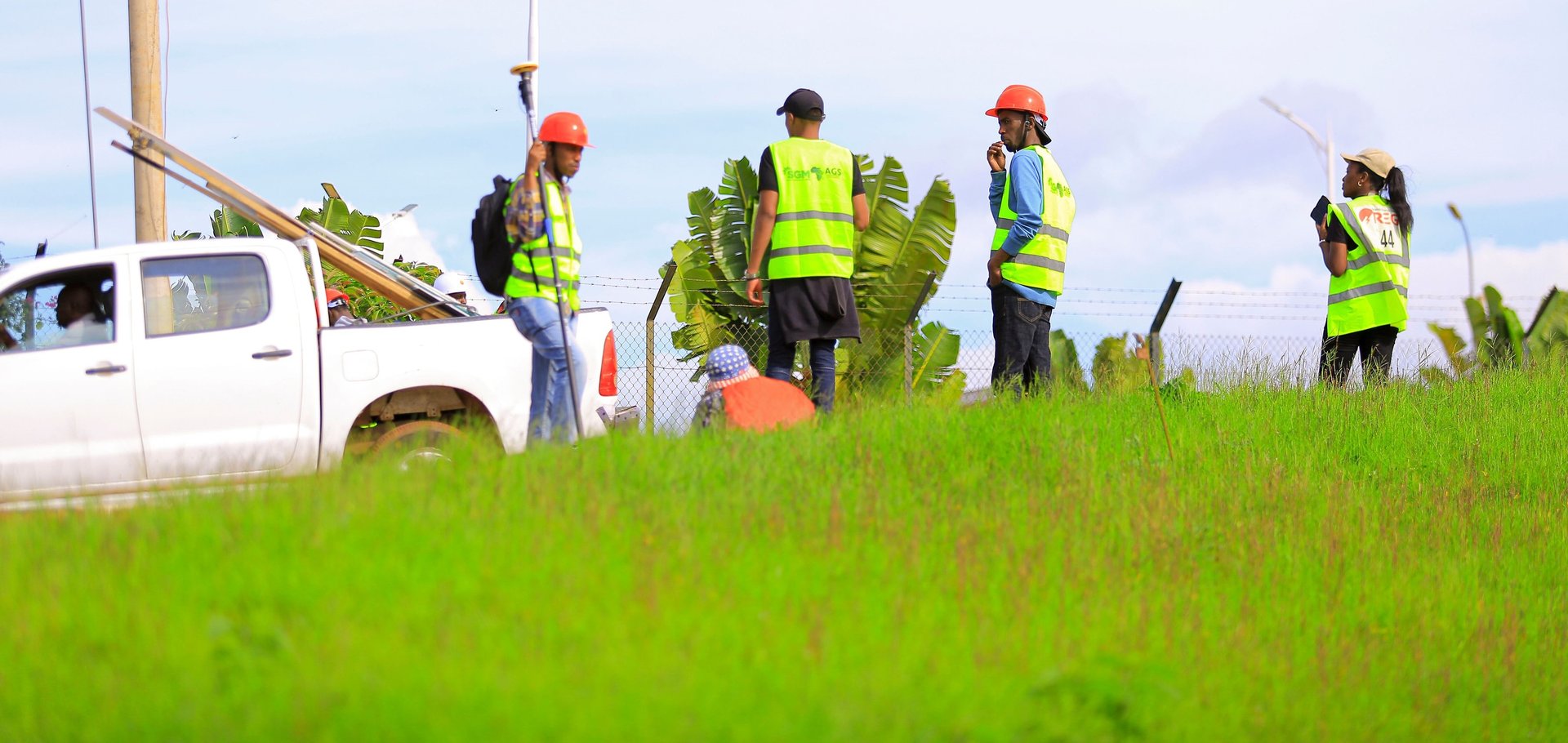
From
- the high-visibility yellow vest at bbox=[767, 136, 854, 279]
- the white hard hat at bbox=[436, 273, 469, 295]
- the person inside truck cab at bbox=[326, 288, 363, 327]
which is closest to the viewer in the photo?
the high-visibility yellow vest at bbox=[767, 136, 854, 279]

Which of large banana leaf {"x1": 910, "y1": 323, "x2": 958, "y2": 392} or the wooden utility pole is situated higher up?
the wooden utility pole

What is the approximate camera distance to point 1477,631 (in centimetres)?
676

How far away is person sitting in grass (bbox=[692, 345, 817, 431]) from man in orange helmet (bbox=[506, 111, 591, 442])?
79 cm

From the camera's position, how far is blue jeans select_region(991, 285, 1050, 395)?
968cm

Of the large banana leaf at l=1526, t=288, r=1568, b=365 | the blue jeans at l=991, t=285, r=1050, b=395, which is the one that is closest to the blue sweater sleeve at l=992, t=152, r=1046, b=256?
the blue jeans at l=991, t=285, r=1050, b=395

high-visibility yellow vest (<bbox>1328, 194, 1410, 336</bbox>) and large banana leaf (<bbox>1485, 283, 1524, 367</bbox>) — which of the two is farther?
large banana leaf (<bbox>1485, 283, 1524, 367</bbox>)

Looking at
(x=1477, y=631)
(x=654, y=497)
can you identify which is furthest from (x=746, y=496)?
(x=1477, y=631)

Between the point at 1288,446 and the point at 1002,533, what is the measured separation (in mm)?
4230

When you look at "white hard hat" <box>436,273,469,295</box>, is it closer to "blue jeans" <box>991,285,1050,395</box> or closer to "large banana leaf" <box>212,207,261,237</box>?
"large banana leaf" <box>212,207,261,237</box>

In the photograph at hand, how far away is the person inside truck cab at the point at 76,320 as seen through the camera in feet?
26.7

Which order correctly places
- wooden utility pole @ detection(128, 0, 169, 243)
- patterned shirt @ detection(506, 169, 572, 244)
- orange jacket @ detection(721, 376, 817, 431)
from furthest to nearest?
wooden utility pole @ detection(128, 0, 169, 243), orange jacket @ detection(721, 376, 817, 431), patterned shirt @ detection(506, 169, 572, 244)

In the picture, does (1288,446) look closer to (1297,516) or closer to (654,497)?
(1297,516)

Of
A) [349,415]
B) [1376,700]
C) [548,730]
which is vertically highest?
[349,415]

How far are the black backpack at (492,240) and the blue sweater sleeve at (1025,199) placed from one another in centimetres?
358
